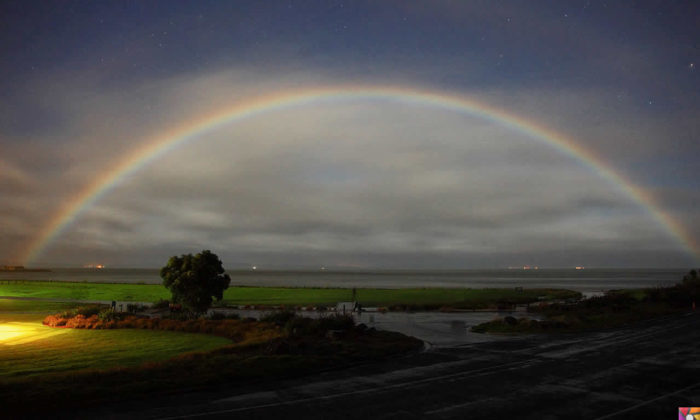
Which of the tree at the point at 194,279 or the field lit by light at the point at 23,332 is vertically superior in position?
the tree at the point at 194,279

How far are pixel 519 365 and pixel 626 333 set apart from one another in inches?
640

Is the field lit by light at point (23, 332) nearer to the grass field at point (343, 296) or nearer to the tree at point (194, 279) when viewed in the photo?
the tree at point (194, 279)

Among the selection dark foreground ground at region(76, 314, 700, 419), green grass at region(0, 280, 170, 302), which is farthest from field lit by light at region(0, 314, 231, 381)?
green grass at region(0, 280, 170, 302)

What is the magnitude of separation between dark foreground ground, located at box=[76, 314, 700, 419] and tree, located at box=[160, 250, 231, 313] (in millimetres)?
20038

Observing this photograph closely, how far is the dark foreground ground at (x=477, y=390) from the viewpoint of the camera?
13500 millimetres

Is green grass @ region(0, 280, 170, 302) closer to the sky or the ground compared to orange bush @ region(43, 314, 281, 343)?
closer to the ground

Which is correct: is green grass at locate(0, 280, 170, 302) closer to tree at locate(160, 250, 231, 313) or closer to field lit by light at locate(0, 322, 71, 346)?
field lit by light at locate(0, 322, 71, 346)

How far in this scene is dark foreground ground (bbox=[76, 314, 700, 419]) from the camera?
1350cm

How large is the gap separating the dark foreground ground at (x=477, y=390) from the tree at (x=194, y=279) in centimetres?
2004

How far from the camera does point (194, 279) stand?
1415 inches

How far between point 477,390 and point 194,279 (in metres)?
25.9

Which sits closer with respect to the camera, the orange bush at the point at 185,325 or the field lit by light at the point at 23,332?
the field lit by light at the point at 23,332

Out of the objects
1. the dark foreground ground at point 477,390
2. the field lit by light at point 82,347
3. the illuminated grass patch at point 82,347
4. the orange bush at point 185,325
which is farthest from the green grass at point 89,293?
the dark foreground ground at point 477,390

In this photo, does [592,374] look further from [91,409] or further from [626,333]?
[91,409]
